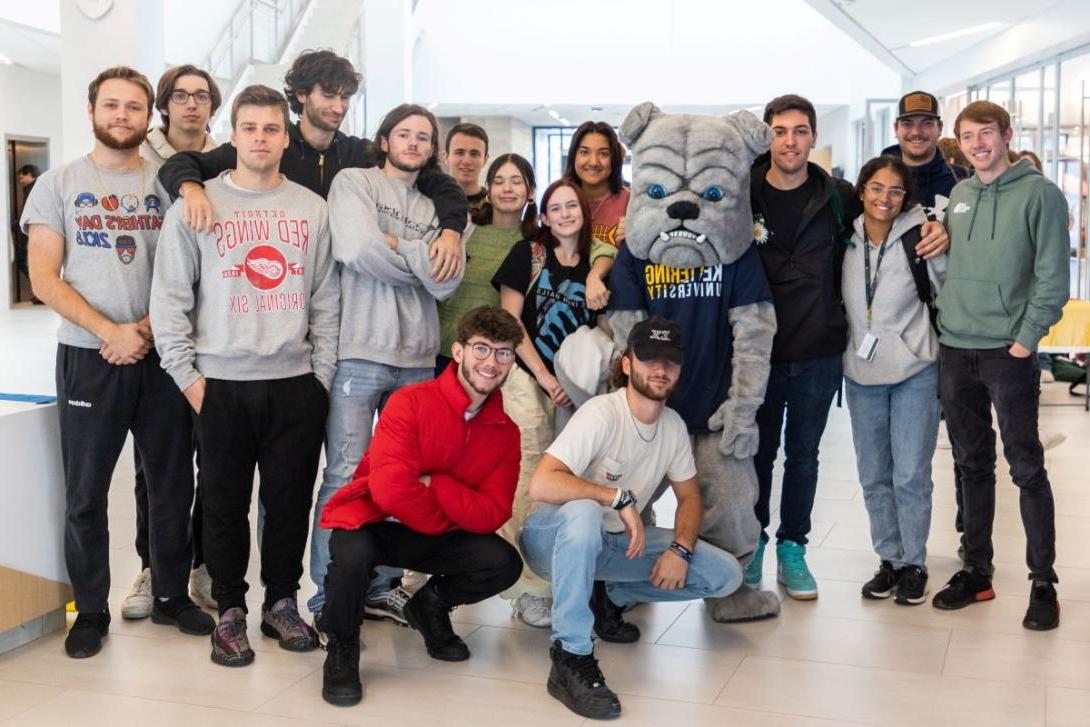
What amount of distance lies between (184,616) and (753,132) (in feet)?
7.31

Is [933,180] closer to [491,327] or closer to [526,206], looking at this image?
[526,206]

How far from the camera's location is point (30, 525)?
3.58 meters

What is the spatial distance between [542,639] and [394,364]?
936 millimetres

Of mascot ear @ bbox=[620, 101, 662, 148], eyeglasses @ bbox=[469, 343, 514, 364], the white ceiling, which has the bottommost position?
eyeglasses @ bbox=[469, 343, 514, 364]

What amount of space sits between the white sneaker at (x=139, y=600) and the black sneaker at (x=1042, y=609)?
2.71 m

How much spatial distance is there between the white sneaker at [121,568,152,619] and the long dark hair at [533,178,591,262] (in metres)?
1.62

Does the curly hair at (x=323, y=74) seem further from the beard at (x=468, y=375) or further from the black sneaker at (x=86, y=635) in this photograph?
the black sneaker at (x=86, y=635)

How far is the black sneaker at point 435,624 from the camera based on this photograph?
3.48m

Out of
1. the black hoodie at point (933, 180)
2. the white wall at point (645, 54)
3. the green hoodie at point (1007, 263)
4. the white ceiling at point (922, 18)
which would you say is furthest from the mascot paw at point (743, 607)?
the white wall at point (645, 54)

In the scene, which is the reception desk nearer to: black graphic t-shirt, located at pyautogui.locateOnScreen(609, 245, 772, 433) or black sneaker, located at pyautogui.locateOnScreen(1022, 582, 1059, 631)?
black graphic t-shirt, located at pyautogui.locateOnScreen(609, 245, 772, 433)

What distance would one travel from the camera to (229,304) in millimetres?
3379

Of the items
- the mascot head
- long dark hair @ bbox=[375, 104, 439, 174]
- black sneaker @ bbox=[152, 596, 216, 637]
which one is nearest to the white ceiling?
the mascot head

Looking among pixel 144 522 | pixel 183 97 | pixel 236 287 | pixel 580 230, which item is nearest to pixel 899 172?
pixel 580 230

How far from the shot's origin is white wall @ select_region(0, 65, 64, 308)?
52.9ft
